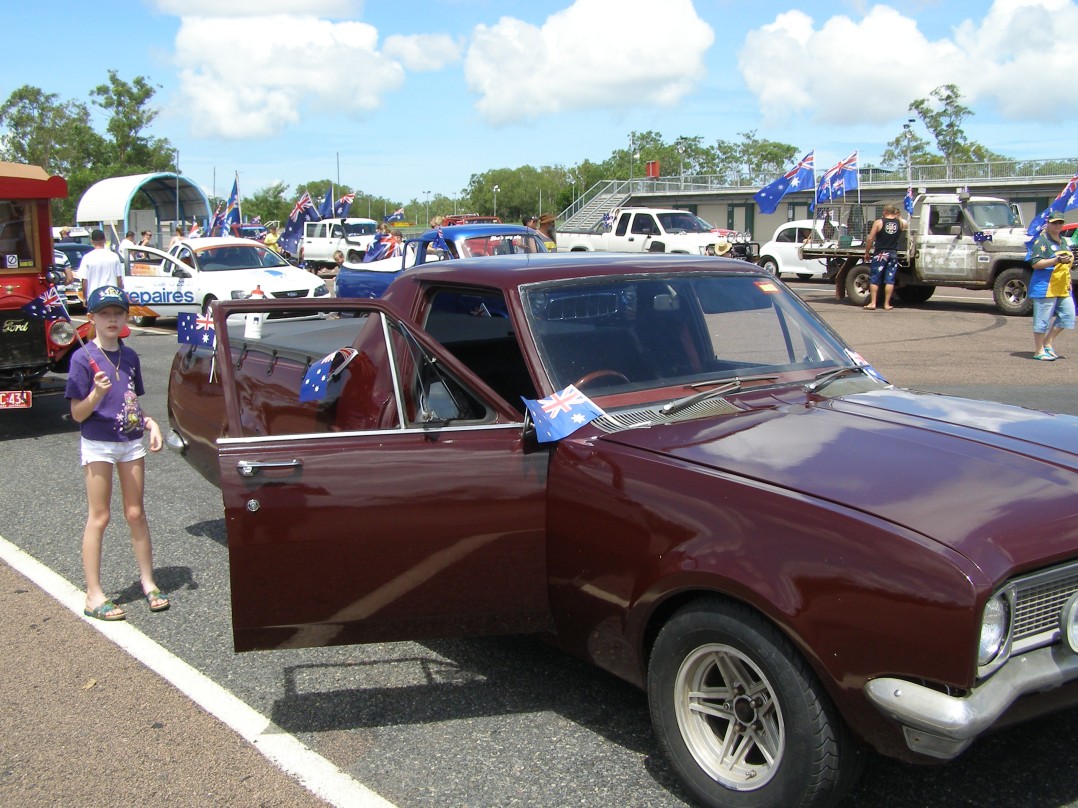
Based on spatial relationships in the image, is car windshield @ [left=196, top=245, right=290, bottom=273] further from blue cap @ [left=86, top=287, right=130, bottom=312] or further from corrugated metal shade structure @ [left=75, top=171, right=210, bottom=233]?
corrugated metal shade structure @ [left=75, top=171, right=210, bottom=233]

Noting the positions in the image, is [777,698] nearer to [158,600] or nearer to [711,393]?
[711,393]

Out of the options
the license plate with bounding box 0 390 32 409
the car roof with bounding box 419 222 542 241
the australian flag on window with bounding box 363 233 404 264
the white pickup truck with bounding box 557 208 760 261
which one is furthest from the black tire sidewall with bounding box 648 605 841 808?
the white pickup truck with bounding box 557 208 760 261

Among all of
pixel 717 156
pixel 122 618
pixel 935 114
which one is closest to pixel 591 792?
pixel 122 618

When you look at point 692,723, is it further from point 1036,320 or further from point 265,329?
point 1036,320

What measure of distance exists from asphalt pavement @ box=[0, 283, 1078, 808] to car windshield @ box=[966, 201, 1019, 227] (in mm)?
17351

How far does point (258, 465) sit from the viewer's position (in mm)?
3490

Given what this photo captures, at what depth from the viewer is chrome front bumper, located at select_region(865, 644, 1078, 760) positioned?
2.52m

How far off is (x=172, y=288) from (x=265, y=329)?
12.8 metres

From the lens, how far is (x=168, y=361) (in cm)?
Result: 1412

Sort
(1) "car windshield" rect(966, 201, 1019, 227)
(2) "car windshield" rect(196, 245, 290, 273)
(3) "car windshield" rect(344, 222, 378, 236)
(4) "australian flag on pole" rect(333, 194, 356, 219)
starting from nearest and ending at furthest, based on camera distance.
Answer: (2) "car windshield" rect(196, 245, 290, 273) < (1) "car windshield" rect(966, 201, 1019, 227) < (4) "australian flag on pole" rect(333, 194, 356, 219) < (3) "car windshield" rect(344, 222, 378, 236)

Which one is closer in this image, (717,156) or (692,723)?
(692,723)

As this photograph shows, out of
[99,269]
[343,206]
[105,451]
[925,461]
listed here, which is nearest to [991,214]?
[99,269]

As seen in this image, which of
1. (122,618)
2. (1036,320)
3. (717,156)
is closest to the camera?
(122,618)

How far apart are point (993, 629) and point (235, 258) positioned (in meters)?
18.2
